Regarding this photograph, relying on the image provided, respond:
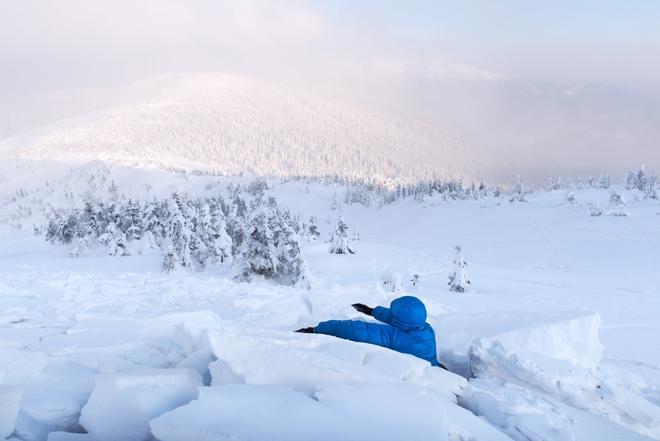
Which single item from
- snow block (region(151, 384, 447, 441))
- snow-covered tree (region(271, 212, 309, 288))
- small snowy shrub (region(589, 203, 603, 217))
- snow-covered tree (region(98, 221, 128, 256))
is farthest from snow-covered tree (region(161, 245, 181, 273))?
small snowy shrub (region(589, 203, 603, 217))

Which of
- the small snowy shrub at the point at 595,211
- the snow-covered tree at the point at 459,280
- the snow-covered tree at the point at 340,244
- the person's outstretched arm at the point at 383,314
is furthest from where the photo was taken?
the small snowy shrub at the point at 595,211

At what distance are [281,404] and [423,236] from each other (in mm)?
60121

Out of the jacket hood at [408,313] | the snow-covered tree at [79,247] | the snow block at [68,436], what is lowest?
the snow-covered tree at [79,247]

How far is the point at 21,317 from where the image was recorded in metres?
7.52

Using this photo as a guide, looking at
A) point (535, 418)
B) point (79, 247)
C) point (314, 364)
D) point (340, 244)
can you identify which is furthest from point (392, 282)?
point (79, 247)

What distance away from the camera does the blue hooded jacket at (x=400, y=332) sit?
16.0 feet

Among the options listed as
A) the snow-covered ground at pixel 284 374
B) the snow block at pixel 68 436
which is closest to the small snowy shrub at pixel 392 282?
the snow-covered ground at pixel 284 374

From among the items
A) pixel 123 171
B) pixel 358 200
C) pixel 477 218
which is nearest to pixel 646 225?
pixel 477 218

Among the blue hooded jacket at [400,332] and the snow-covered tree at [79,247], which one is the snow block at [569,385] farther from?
the snow-covered tree at [79,247]

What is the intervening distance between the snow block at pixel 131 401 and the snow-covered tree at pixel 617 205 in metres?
55.3

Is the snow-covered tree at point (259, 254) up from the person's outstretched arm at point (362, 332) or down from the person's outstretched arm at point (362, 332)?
down

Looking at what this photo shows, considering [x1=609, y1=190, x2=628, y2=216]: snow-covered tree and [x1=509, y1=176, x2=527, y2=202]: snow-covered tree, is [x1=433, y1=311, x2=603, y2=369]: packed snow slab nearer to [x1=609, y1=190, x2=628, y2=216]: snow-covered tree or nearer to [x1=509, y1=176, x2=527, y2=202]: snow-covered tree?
[x1=609, y1=190, x2=628, y2=216]: snow-covered tree

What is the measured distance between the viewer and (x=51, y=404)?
3.83 m

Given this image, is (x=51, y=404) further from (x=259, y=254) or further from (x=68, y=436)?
(x=259, y=254)
